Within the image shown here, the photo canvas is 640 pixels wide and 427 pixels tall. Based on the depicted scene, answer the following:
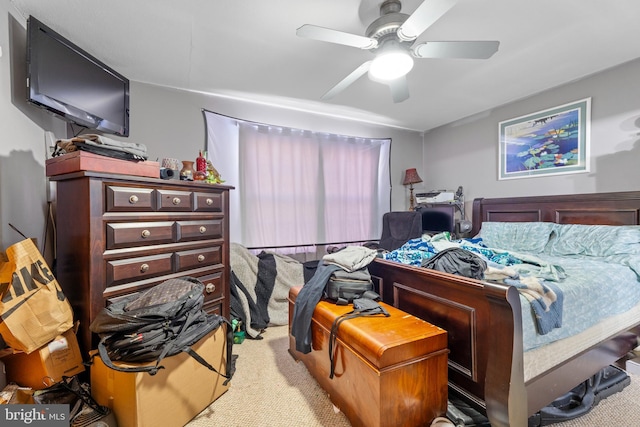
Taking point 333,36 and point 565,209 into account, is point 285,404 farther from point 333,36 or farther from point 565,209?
point 565,209

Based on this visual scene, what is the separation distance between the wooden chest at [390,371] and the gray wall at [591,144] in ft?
8.56

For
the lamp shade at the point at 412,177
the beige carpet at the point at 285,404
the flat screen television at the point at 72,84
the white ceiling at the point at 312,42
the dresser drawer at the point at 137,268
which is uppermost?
the white ceiling at the point at 312,42

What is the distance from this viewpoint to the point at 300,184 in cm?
334

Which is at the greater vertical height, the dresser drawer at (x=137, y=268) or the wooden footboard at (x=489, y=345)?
the dresser drawer at (x=137, y=268)

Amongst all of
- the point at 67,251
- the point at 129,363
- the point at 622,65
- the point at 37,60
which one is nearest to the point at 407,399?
the point at 129,363

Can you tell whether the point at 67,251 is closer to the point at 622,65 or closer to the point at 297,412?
the point at 297,412

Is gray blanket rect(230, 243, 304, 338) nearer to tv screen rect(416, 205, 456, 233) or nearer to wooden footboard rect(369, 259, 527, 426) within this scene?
wooden footboard rect(369, 259, 527, 426)

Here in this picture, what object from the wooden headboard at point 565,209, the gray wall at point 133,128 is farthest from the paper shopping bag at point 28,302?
the wooden headboard at point 565,209

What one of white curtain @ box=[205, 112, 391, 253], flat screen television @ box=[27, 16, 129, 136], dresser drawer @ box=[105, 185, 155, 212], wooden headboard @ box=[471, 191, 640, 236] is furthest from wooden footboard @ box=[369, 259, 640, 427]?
flat screen television @ box=[27, 16, 129, 136]

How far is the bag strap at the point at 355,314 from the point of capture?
137cm

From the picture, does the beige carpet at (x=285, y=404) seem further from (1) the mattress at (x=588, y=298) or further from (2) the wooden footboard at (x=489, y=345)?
(1) the mattress at (x=588, y=298)

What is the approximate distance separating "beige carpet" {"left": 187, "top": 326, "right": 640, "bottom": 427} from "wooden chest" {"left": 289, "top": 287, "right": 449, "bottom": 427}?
0.17 meters

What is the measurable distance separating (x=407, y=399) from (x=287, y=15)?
7.24ft

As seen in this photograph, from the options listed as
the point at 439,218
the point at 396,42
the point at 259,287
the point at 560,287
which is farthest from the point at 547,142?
the point at 259,287
